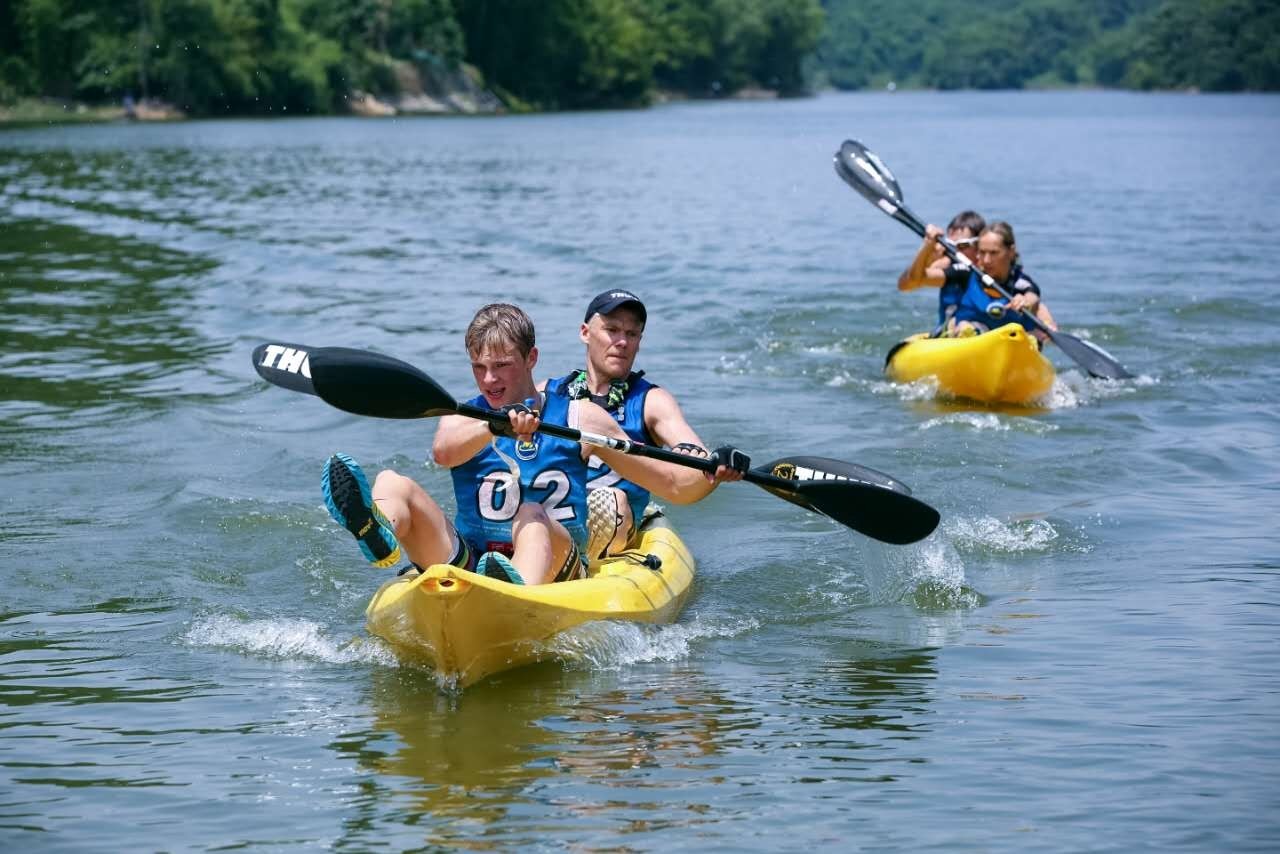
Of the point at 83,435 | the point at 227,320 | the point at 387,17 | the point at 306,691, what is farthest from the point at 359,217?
the point at 387,17

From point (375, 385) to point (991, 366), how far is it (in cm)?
577

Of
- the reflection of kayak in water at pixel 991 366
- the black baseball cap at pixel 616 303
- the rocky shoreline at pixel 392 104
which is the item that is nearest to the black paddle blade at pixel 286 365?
the black baseball cap at pixel 616 303

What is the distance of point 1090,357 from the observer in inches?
444

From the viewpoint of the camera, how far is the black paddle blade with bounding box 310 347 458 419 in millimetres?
5812

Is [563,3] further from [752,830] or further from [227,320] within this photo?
[752,830]

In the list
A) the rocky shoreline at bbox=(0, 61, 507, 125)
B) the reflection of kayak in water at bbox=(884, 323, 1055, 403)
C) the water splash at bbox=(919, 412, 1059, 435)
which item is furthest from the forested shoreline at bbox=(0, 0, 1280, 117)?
the water splash at bbox=(919, 412, 1059, 435)

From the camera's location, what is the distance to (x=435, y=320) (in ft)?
48.4

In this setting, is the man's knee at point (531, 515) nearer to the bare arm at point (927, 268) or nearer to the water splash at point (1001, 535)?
the water splash at point (1001, 535)

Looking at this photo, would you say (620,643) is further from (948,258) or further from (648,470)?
(948,258)

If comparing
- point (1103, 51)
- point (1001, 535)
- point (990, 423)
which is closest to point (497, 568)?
point (1001, 535)

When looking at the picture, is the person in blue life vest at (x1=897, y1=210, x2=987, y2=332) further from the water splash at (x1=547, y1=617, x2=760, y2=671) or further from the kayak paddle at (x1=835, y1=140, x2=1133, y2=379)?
the water splash at (x1=547, y1=617, x2=760, y2=671)

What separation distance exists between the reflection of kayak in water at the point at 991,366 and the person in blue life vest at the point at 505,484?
501 centimetres

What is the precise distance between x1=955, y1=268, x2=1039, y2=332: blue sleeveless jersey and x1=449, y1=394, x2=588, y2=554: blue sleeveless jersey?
234 inches

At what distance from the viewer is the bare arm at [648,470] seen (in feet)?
19.7
